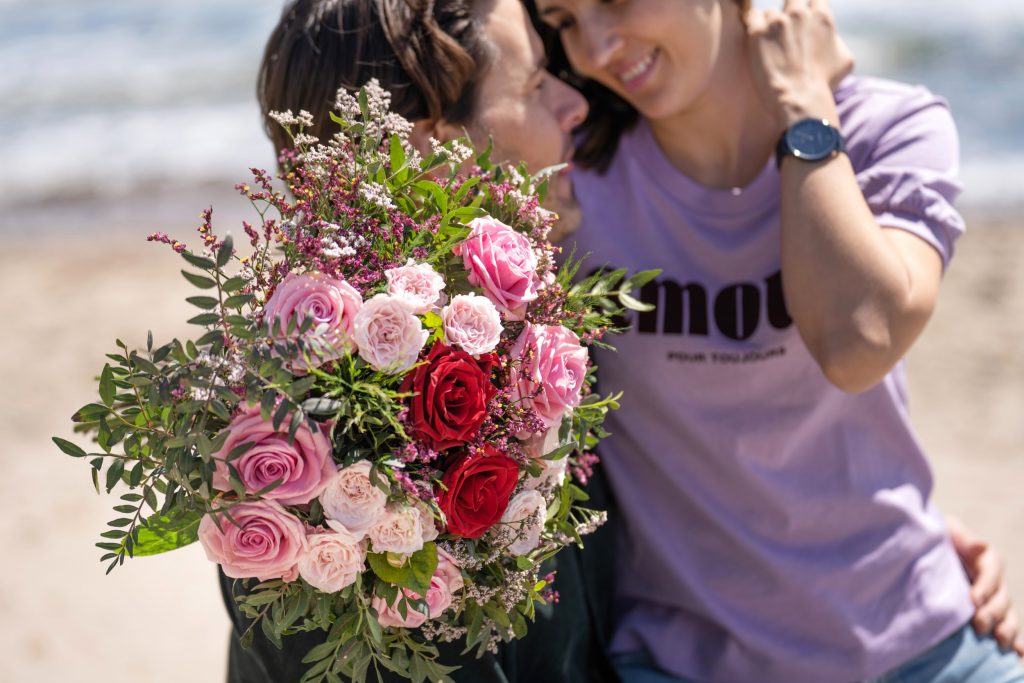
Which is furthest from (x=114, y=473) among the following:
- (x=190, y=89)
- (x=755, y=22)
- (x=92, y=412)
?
(x=190, y=89)

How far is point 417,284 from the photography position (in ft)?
5.03

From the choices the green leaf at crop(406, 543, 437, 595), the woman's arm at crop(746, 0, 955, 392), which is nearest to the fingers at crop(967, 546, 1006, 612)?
the woman's arm at crop(746, 0, 955, 392)

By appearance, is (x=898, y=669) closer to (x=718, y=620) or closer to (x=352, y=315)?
(x=718, y=620)

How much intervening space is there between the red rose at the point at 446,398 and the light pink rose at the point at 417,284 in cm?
8

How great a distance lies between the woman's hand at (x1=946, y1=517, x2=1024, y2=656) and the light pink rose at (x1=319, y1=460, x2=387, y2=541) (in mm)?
1714

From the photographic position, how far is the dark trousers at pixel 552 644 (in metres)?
1.91

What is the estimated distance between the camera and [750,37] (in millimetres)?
2518

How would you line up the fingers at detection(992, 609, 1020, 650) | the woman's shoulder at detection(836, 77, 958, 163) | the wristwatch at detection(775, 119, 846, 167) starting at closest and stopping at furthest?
1. the wristwatch at detection(775, 119, 846, 167)
2. the woman's shoulder at detection(836, 77, 958, 163)
3. the fingers at detection(992, 609, 1020, 650)

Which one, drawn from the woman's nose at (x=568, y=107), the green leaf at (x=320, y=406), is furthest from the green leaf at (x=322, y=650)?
the woman's nose at (x=568, y=107)

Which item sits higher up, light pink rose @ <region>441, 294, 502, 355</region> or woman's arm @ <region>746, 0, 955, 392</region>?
light pink rose @ <region>441, 294, 502, 355</region>

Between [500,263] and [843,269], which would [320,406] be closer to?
[500,263]

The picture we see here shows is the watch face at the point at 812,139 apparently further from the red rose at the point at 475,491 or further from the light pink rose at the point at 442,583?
the light pink rose at the point at 442,583

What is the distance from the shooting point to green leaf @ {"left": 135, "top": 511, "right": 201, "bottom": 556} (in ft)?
5.14

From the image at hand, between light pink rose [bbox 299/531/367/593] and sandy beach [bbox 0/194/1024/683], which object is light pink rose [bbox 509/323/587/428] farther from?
sandy beach [bbox 0/194/1024/683]
